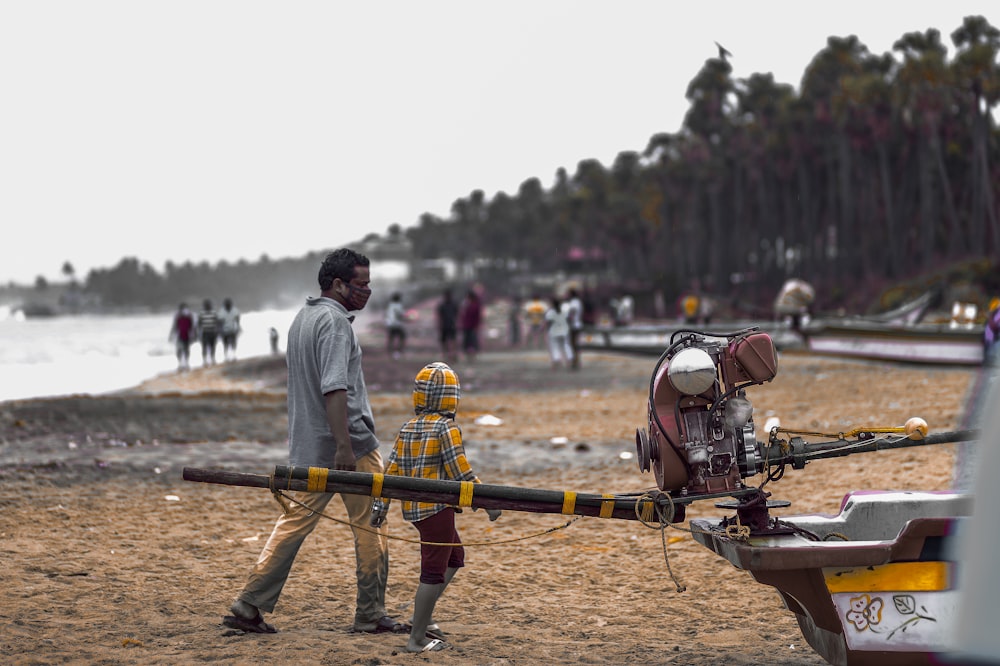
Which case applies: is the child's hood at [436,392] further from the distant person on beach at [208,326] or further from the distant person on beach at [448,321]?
the distant person on beach at [208,326]

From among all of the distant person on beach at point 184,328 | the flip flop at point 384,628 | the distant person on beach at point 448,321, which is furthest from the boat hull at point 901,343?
the distant person on beach at point 184,328

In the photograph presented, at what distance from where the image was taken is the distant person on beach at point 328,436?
566 centimetres

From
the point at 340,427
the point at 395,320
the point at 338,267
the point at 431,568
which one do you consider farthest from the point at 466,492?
the point at 395,320

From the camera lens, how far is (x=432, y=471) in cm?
552

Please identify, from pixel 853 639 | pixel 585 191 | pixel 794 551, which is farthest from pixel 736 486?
pixel 585 191

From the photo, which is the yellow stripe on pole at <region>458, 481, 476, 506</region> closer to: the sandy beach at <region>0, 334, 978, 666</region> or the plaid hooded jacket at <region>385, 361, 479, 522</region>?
the plaid hooded jacket at <region>385, 361, 479, 522</region>

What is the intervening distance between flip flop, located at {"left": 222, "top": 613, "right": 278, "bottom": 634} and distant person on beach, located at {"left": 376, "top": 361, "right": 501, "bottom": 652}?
860 millimetres

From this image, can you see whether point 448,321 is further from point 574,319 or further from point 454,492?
point 454,492

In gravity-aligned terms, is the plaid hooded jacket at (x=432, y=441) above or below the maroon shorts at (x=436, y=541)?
above

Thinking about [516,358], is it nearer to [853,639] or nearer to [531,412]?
[531,412]

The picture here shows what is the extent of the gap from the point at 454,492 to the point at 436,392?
0.65 m

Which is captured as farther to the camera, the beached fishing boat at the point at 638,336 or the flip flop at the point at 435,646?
the beached fishing boat at the point at 638,336

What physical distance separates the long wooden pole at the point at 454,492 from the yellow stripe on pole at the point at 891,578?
32.7 inches

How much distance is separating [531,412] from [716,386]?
12073 mm
